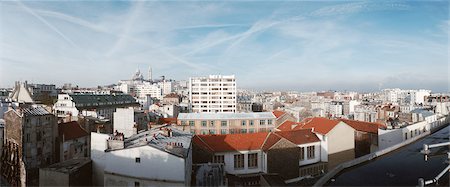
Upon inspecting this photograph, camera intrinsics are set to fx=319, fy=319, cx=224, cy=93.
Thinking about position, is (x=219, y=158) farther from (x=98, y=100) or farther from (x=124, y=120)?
(x=98, y=100)

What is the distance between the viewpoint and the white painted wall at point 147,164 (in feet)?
59.0

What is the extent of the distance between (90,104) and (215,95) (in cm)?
4100

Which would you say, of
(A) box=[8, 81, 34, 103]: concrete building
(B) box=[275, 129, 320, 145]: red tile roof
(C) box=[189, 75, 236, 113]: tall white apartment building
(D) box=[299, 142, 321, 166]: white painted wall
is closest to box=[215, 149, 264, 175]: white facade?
(B) box=[275, 129, 320, 145]: red tile roof

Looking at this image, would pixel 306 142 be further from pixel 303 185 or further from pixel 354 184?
pixel 354 184

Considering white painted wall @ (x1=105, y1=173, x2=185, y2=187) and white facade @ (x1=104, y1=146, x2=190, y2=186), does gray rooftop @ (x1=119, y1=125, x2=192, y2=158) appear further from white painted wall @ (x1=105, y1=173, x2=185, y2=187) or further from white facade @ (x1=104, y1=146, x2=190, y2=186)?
white painted wall @ (x1=105, y1=173, x2=185, y2=187)

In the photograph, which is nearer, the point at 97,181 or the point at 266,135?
the point at 97,181

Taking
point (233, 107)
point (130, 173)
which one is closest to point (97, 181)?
point (130, 173)

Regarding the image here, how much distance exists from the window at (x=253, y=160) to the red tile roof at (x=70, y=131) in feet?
52.4

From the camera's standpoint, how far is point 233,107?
96812 mm

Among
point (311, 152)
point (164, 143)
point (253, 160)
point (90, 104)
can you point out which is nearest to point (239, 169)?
point (253, 160)

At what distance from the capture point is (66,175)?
2038cm

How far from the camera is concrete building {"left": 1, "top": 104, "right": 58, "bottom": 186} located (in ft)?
78.6

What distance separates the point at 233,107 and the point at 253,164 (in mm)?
68872

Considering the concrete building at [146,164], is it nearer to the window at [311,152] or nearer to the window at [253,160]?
the window at [253,160]
